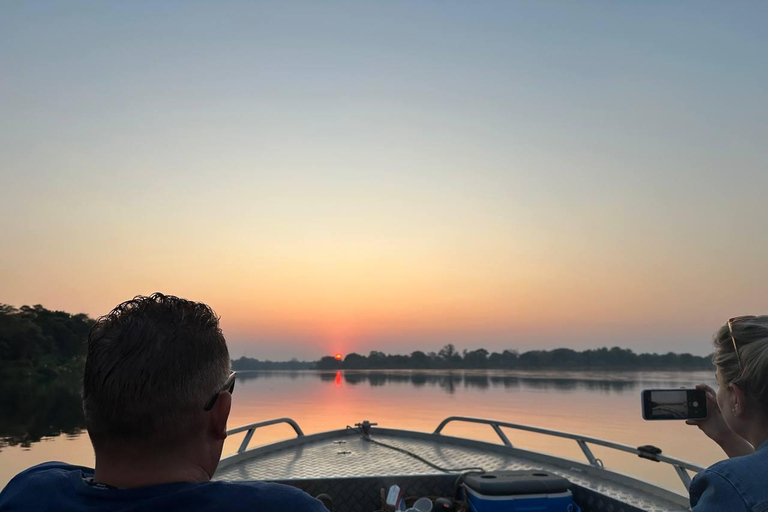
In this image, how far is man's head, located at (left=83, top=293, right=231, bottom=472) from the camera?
3.34 ft

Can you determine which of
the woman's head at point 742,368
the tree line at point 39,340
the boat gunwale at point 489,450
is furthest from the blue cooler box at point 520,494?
the tree line at point 39,340

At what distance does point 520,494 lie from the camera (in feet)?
11.0

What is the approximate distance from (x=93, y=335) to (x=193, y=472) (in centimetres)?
35

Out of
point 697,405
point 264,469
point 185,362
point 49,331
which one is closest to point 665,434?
point 264,469

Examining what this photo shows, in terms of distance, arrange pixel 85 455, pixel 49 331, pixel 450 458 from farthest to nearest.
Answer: pixel 49 331 < pixel 85 455 < pixel 450 458

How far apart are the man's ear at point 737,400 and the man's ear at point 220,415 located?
135 cm

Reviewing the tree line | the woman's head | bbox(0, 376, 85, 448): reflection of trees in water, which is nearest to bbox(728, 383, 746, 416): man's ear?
the woman's head

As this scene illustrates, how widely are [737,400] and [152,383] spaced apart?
4.93ft

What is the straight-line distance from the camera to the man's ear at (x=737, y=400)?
4.89ft

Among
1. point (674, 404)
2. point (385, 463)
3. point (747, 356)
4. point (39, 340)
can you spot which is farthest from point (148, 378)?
point (39, 340)

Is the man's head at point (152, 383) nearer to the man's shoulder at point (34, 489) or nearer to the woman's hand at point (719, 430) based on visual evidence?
the man's shoulder at point (34, 489)

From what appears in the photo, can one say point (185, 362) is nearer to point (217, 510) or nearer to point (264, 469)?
point (217, 510)

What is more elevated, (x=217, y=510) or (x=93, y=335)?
(x=93, y=335)

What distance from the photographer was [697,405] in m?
1.92
